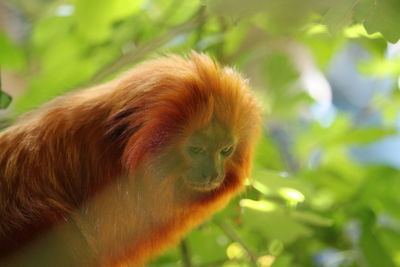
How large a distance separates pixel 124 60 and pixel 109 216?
0.54 metres

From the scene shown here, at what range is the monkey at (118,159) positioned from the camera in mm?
1248

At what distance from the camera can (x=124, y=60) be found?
68.6 inches

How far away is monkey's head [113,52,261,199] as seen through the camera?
132cm

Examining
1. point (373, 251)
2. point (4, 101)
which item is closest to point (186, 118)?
point (4, 101)

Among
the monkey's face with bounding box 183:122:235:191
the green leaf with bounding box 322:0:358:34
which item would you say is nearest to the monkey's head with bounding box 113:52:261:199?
the monkey's face with bounding box 183:122:235:191

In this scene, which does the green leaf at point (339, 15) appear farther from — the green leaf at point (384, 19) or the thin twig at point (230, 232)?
the thin twig at point (230, 232)

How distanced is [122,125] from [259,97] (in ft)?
1.98

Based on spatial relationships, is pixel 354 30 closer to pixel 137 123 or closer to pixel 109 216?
pixel 137 123

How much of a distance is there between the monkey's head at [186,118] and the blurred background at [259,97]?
0.15 m

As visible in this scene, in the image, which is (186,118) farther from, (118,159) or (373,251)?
(373,251)

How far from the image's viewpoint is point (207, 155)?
56.6 inches

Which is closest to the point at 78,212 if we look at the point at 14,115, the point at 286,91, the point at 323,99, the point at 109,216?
the point at 109,216

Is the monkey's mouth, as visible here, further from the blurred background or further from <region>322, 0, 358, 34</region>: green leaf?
<region>322, 0, 358, 34</region>: green leaf

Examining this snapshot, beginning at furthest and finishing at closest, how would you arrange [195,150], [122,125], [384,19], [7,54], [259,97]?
[259,97], [7,54], [195,150], [122,125], [384,19]
